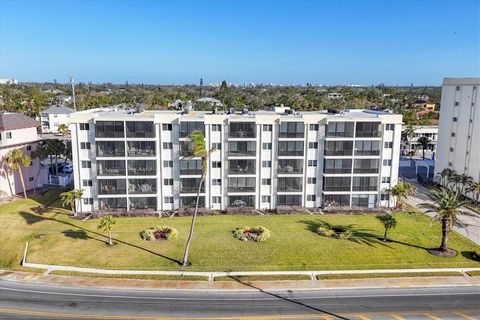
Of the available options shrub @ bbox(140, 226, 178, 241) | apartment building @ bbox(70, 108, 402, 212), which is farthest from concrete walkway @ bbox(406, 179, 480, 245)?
shrub @ bbox(140, 226, 178, 241)

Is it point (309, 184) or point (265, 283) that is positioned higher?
point (309, 184)

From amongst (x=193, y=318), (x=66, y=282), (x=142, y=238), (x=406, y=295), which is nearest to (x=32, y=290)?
(x=66, y=282)

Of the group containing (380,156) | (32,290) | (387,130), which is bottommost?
(32,290)

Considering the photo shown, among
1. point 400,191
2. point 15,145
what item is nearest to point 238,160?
point 400,191

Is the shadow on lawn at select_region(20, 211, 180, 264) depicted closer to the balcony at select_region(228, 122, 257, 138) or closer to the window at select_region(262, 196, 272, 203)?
the window at select_region(262, 196, 272, 203)

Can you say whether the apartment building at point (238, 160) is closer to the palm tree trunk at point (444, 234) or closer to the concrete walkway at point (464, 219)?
the concrete walkway at point (464, 219)

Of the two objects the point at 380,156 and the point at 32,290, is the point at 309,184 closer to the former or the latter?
the point at 380,156

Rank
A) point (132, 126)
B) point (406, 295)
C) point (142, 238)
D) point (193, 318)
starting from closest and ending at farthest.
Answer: point (193, 318) → point (406, 295) → point (142, 238) → point (132, 126)
